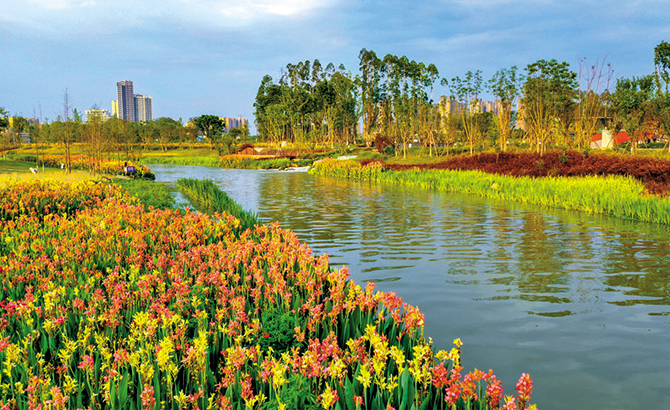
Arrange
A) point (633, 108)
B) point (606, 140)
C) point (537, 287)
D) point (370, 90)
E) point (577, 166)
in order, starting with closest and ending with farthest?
1. point (537, 287)
2. point (577, 166)
3. point (633, 108)
4. point (606, 140)
5. point (370, 90)

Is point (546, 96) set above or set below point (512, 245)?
above

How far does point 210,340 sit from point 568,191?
16074 millimetres

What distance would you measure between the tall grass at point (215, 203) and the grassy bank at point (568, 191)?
10335 mm

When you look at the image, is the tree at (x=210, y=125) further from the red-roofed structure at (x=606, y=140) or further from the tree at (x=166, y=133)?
the red-roofed structure at (x=606, y=140)

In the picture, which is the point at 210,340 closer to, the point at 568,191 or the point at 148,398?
the point at 148,398

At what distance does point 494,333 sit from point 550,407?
1537 millimetres

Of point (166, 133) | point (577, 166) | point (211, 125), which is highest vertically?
point (211, 125)

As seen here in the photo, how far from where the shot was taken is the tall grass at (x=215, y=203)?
11.0 metres

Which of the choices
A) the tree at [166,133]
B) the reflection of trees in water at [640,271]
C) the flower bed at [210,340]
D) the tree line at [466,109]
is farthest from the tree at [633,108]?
the tree at [166,133]

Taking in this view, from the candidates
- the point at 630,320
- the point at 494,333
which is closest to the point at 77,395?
the point at 494,333

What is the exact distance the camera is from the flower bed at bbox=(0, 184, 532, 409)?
120 inches

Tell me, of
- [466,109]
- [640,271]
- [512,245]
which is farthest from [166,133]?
[640,271]

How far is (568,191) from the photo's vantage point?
1719cm

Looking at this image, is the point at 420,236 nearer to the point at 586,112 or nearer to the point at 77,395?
the point at 77,395
